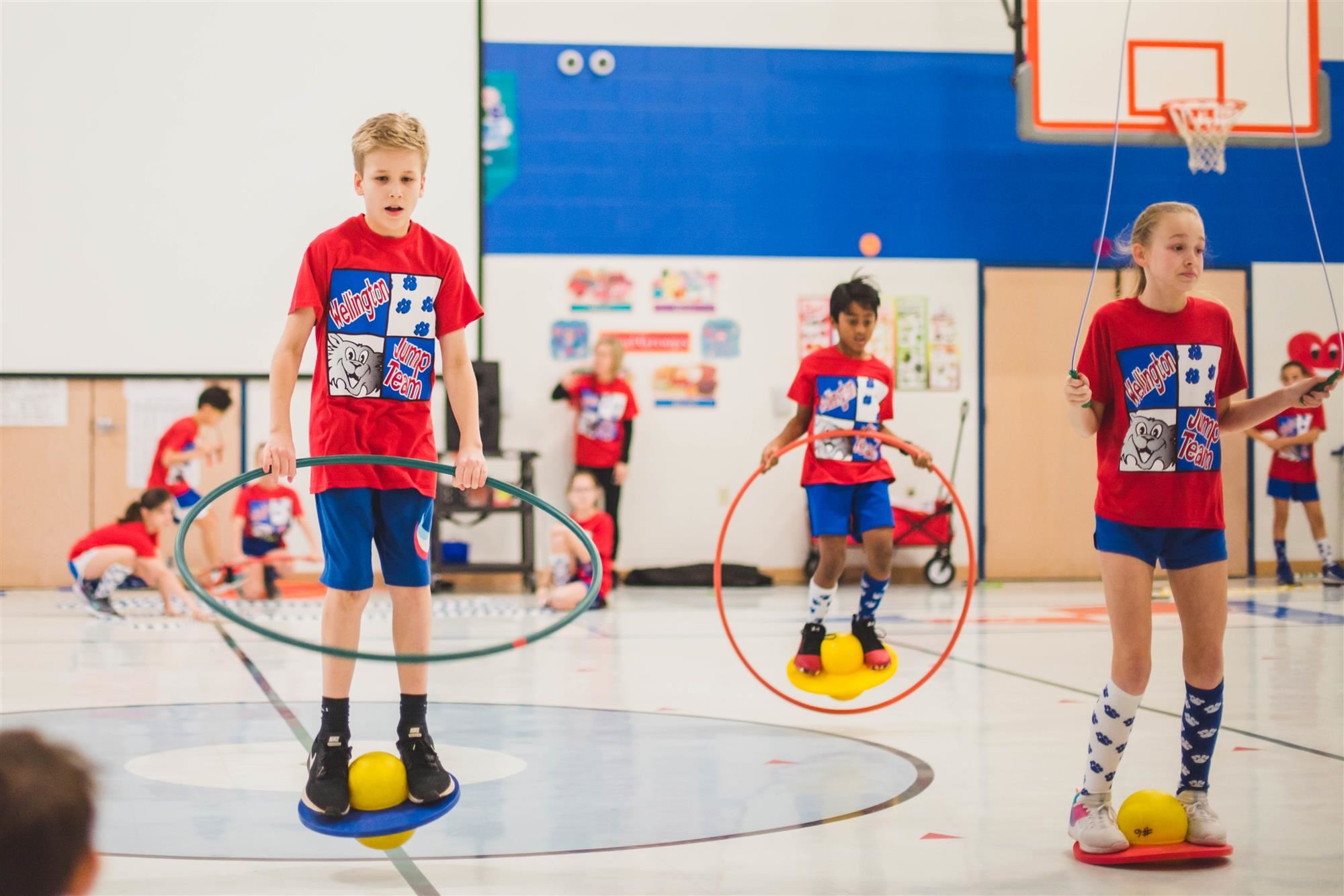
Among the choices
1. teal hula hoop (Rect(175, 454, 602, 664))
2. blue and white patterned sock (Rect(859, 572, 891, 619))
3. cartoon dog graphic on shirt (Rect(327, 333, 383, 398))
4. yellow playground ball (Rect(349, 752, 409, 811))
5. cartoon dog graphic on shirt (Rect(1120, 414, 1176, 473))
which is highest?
cartoon dog graphic on shirt (Rect(327, 333, 383, 398))

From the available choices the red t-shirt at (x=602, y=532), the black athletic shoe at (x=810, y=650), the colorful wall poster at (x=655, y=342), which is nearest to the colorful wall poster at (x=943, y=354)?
the colorful wall poster at (x=655, y=342)

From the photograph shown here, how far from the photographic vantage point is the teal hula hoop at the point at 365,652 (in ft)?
8.29

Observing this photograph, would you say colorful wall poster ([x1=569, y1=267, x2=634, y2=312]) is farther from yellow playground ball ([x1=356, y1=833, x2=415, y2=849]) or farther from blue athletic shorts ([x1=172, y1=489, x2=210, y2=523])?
yellow playground ball ([x1=356, y1=833, x2=415, y2=849])

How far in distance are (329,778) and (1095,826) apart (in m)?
1.74

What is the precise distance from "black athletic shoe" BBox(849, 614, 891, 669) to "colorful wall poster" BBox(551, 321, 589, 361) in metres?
6.31

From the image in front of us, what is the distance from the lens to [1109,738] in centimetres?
311

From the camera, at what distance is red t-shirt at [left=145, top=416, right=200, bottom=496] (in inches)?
361

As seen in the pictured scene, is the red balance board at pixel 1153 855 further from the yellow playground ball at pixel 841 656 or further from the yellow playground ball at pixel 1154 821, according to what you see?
the yellow playground ball at pixel 841 656

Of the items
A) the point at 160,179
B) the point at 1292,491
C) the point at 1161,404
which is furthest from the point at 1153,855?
the point at 160,179

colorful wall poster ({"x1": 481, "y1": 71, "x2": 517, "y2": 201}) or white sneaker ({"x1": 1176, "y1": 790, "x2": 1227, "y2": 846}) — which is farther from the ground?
colorful wall poster ({"x1": 481, "y1": 71, "x2": 517, "y2": 201})

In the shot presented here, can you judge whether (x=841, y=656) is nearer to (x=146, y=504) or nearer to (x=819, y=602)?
(x=819, y=602)

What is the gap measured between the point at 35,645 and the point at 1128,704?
5719 mm

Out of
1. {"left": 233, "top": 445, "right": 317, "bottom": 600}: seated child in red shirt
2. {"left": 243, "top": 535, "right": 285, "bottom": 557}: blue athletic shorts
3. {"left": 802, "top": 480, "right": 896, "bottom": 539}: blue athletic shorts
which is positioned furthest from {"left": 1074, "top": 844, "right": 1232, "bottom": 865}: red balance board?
{"left": 243, "top": 535, "right": 285, "bottom": 557}: blue athletic shorts

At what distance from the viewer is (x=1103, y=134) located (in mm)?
10172
